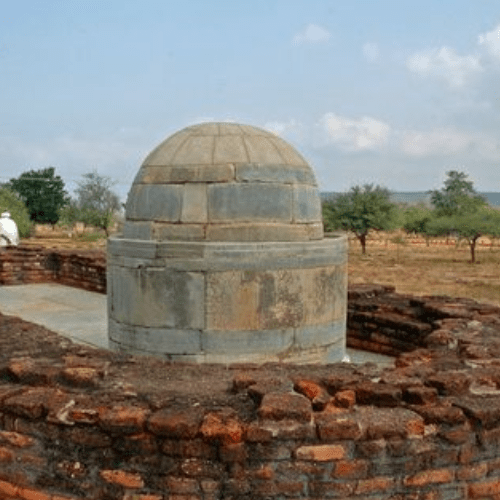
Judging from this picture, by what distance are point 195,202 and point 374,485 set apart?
292cm

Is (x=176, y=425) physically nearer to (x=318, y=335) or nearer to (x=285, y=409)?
(x=285, y=409)

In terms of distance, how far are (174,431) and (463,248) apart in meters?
45.0

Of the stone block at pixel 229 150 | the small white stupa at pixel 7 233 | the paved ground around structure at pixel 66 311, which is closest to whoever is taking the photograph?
the stone block at pixel 229 150

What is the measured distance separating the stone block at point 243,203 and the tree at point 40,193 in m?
56.5

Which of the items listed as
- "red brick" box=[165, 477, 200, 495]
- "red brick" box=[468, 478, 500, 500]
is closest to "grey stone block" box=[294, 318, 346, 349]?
"red brick" box=[468, 478, 500, 500]

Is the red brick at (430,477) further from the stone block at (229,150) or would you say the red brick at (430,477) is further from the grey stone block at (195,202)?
the stone block at (229,150)

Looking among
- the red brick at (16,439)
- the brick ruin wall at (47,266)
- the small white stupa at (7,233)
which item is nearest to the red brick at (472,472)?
the red brick at (16,439)

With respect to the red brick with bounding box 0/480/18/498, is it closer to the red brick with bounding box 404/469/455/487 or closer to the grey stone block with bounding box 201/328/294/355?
the grey stone block with bounding box 201/328/294/355

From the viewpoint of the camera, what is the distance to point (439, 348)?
533cm

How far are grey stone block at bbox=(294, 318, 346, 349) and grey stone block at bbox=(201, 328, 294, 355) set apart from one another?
0.27 m

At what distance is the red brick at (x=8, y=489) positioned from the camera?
3604 mm

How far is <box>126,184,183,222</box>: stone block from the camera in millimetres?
5438

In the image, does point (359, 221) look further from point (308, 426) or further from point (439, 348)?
point (308, 426)

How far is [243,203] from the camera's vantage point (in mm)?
5371
